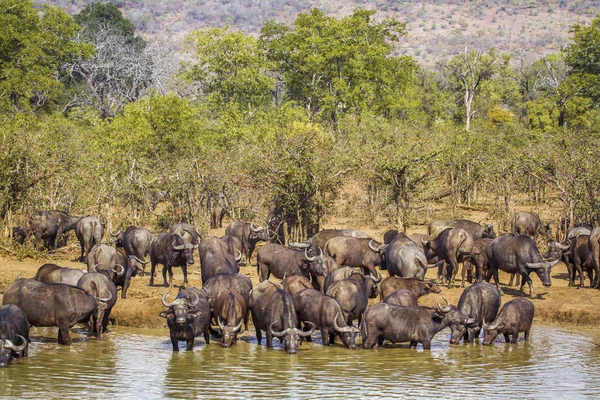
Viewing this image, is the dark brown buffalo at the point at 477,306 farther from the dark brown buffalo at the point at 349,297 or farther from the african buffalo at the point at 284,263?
the african buffalo at the point at 284,263

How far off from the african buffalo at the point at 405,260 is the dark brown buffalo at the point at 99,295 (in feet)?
25.0

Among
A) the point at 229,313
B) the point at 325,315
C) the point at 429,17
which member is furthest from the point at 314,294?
the point at 429,17

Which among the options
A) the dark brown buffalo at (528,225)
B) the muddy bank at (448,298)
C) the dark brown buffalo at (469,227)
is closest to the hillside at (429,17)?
the dark brown buffalo at (528,225)

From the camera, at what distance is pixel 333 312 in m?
16.2

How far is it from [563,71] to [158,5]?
134522 millimetres

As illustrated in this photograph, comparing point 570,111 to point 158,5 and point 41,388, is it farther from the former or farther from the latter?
point 158,5

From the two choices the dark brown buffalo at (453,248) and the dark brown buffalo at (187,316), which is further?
the dark brown buffalo at (453,248)

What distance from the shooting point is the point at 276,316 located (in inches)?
625

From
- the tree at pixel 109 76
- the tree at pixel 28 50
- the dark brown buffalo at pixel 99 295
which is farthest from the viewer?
the tree at pixel 109 76

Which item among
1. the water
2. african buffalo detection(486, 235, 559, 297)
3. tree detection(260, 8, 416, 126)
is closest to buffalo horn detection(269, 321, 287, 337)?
the water

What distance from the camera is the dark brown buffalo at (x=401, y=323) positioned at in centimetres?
1586

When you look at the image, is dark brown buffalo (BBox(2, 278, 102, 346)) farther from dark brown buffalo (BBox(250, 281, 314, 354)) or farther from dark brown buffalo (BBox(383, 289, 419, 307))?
dark brown buffalo (BBox(383, 289, 419, 307))

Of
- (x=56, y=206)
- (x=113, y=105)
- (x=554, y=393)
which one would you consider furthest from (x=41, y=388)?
(x=113, y=105)

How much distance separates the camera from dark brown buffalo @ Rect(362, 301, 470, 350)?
15.9 m
